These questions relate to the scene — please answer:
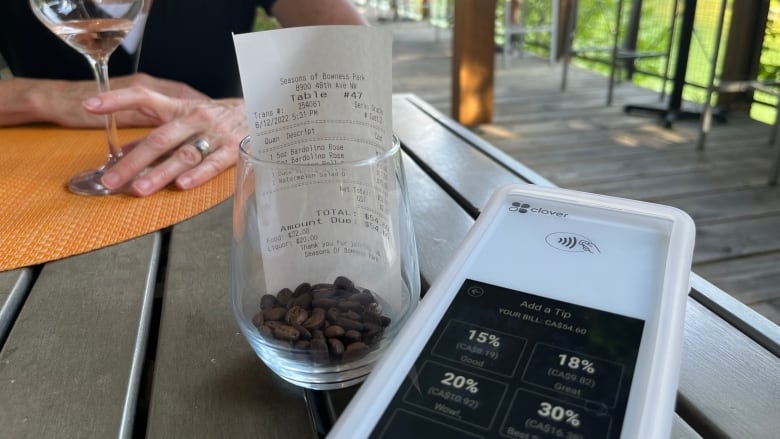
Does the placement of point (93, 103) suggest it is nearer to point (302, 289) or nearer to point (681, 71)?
point (302, 289)

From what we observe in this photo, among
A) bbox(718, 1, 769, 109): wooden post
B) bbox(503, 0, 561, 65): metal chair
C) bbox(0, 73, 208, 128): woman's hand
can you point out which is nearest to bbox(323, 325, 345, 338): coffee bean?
bbox(0, 73, 208, 128): woman's hand

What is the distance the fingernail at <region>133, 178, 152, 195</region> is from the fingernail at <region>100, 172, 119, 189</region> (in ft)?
0.06

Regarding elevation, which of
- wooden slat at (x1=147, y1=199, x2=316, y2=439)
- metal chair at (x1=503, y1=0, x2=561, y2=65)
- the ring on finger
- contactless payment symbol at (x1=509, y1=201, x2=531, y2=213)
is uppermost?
contactless payment symbol at (x1=509, y1=201, x2=531, y2=213)

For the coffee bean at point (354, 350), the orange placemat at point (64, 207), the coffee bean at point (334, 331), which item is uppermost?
the coffee bean at point (334, 331)

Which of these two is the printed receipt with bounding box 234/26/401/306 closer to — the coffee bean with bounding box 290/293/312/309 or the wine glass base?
the coffee bean with bounding box 290/293/312/309

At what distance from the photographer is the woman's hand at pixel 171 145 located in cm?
60

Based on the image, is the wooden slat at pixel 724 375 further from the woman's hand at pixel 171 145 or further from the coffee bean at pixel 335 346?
the woman's hand at pixel 171 145

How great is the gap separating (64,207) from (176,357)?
29cm

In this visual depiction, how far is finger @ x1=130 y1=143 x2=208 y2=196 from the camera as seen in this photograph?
A: 0.60m

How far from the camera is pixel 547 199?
35 cm

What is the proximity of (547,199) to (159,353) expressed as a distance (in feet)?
0.76

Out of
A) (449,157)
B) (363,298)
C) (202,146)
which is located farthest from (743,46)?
(363,298)

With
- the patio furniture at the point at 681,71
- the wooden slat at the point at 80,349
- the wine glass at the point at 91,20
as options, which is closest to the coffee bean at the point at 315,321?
the wooden slat at the point at 80,349

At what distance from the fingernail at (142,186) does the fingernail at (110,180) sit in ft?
0.06
